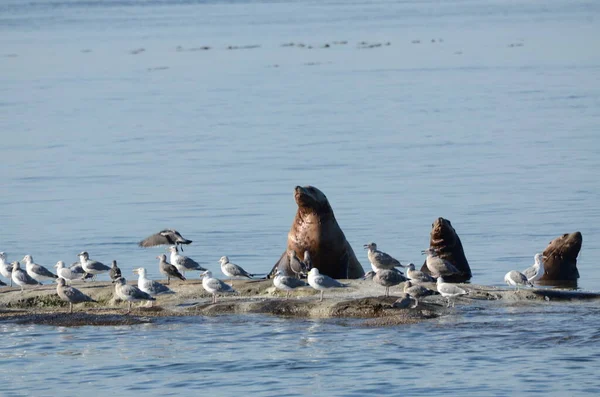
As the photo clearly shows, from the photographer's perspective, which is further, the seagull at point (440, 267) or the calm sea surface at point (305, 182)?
the seagull at point (440, 267)

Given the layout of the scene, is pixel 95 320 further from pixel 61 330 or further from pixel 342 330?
pixel 342 330

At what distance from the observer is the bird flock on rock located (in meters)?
15.4

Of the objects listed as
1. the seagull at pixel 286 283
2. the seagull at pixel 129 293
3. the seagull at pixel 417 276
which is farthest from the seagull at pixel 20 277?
the seagull at pixel 417 276

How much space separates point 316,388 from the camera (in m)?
12.7

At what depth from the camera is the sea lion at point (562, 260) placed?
1925 cm

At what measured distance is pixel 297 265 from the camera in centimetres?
1788

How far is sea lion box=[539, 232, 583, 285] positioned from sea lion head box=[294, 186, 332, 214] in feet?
10.8

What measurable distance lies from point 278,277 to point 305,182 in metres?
14.0

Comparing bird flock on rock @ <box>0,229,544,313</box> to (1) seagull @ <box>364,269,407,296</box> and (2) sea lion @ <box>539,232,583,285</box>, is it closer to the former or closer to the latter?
Answer: (1) seagull @ <box>364,269,407,296</box>

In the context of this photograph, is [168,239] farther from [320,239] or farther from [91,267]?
[320,239]

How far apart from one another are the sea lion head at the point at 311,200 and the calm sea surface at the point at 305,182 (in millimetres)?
1745

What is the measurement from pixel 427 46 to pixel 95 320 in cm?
6513

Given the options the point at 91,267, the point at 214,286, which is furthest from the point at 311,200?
the point at 214,286

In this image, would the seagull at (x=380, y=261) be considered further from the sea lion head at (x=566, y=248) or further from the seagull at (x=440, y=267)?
the sea lion head at (x=566, y=248)
